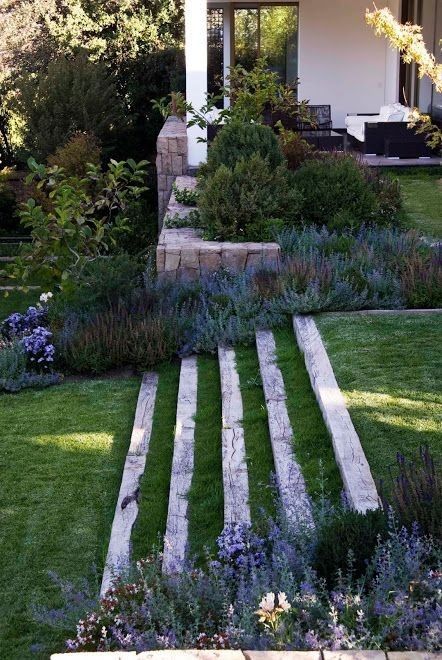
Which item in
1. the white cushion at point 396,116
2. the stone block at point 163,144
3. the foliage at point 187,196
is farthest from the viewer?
the white cushion at point 396,116

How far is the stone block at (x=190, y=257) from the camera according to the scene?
9.16 m

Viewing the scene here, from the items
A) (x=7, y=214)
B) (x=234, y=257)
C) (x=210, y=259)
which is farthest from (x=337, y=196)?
(x=7, y=214)

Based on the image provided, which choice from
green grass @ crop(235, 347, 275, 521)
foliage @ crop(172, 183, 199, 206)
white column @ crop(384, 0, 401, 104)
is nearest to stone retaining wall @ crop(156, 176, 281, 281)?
green grass @ crop(235, 347, 275, 521)

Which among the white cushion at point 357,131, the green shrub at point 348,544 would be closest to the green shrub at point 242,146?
the white cushion at point 357,131

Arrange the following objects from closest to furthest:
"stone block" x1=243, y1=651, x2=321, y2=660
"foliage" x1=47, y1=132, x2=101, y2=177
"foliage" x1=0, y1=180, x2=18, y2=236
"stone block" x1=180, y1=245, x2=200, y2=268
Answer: "stone block" x1=243, y1=651, x2=321, y2=660 → "stone block" x1=180, y1=245, x2=200, y2=268 → "foliage" x1=47, y1=132, x2=101, y2=177 → "foliage" x1=0, y1=180, x2=18, y2=236

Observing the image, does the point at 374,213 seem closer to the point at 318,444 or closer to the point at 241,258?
the point at 241,258

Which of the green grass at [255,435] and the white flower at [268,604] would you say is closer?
the white flower at [268,604]

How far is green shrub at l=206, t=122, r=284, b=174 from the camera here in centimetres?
1016

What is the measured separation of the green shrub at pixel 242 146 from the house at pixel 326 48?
26.9ft

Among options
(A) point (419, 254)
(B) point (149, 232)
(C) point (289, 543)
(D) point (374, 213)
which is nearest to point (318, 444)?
(C) point (289, 543)

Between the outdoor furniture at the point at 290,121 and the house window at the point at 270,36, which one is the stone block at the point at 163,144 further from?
the house window at the point at 270,36

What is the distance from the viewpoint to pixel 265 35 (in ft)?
61.7

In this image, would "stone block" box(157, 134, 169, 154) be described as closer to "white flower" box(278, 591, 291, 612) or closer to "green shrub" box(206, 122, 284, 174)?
"green shrub" box(206, 122, 284, 174)

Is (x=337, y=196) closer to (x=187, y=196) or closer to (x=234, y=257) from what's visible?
(x=234, y=257)
